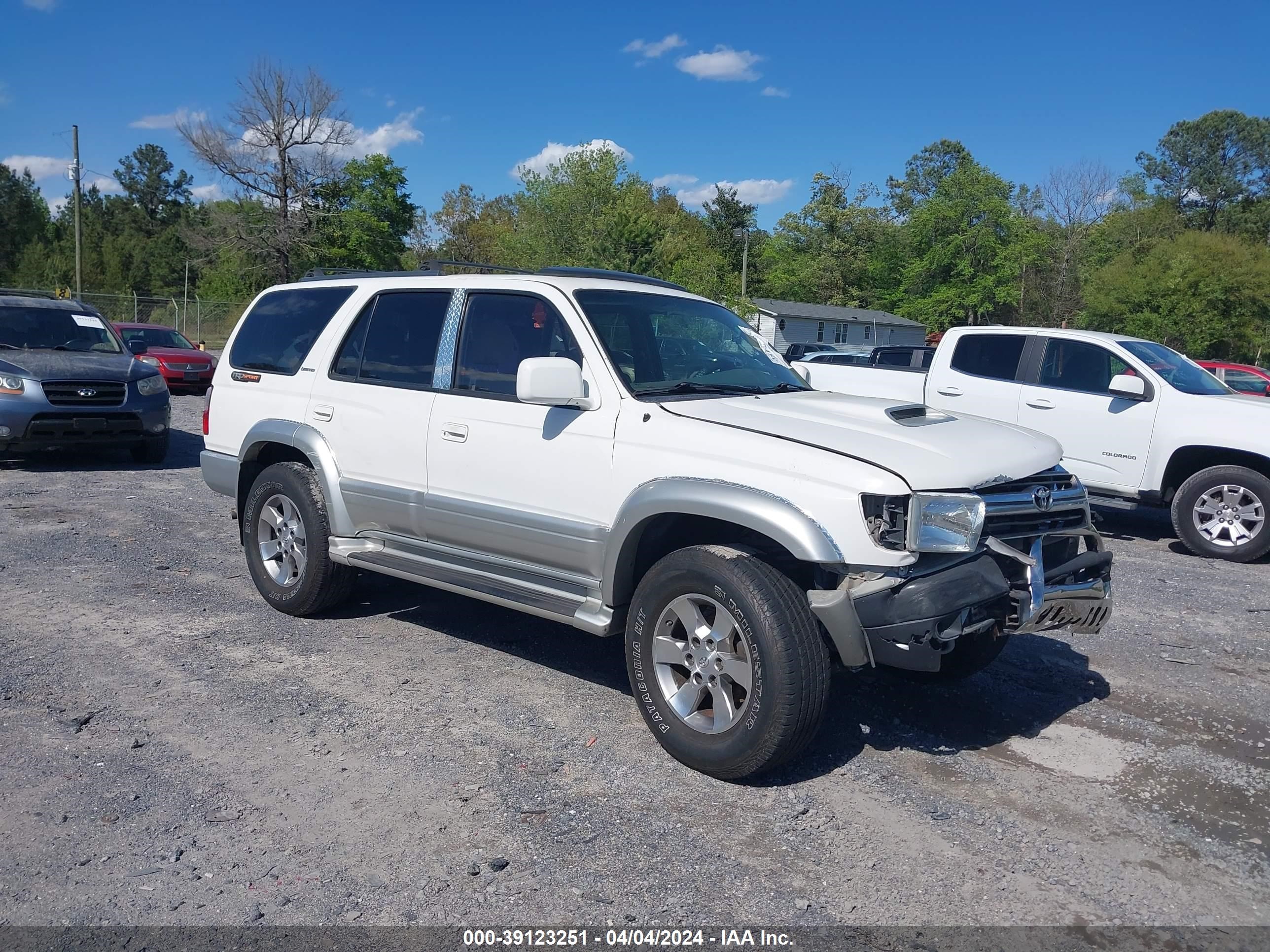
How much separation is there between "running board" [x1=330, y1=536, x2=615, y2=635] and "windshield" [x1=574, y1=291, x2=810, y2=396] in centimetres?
101

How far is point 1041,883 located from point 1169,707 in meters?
2.18

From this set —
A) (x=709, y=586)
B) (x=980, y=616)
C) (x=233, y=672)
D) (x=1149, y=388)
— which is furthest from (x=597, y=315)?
(x=1149, y=388)

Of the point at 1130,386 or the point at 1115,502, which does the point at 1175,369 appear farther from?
the point at 1115,502

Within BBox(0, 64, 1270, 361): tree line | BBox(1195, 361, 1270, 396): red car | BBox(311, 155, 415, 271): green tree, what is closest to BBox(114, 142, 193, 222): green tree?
BBox(0, 64, 1270, 361): tree line

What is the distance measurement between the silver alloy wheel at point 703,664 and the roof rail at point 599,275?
2.02 m

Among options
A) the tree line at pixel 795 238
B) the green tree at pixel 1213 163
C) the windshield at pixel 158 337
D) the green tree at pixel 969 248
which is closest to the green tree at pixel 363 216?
the tree line at pixel 795 238

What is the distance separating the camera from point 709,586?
3.83 meters

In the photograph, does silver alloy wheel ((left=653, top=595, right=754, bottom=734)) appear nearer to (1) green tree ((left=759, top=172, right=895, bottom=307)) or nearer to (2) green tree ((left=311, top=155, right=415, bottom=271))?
(2) green tree ((left=311, top=155, right=415, bottom=271))

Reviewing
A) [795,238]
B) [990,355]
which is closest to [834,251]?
[795,238]

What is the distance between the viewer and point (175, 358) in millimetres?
20547

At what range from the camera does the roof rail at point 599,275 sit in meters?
5.23

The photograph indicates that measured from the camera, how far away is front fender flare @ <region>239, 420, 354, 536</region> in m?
5.48

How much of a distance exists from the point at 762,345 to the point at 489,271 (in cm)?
186

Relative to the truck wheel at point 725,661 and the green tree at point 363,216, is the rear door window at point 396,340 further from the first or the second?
the green tree at point 363,216
